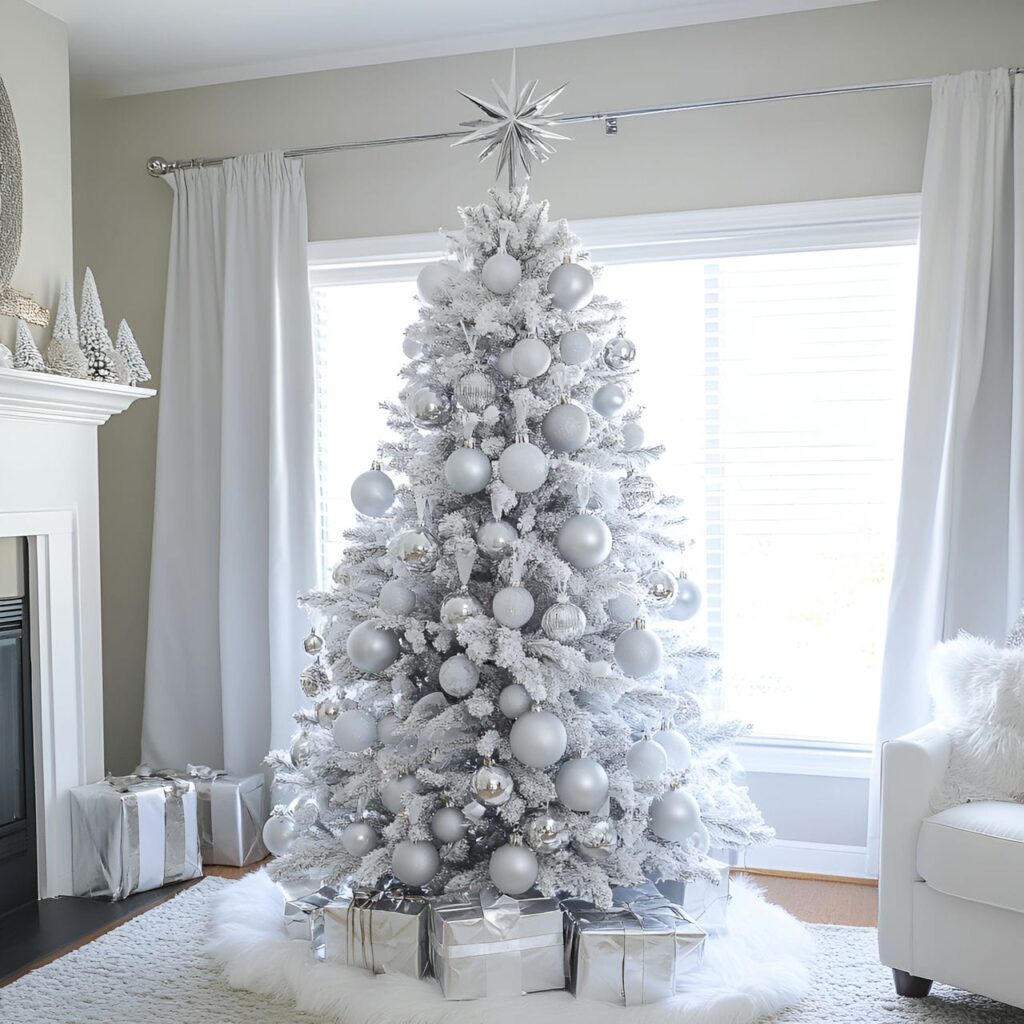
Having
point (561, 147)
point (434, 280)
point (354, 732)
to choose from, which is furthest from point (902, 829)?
point (561, 147)

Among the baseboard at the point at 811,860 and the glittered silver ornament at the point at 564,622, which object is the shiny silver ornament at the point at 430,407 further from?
the baseboard at the point at 811,860

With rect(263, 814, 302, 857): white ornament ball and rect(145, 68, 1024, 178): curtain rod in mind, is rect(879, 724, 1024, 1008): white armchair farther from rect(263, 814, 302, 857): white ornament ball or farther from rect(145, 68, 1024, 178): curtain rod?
rect(145, 68, 1024, 178): curtain rod

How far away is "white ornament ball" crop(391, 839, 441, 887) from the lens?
2484 mm

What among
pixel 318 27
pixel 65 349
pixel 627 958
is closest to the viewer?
pixel 627 958

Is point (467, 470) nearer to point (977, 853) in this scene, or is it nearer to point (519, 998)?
point (519, 998)

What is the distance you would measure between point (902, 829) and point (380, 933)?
4.06 feet

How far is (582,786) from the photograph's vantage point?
7.95ft

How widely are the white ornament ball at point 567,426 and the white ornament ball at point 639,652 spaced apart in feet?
1.57

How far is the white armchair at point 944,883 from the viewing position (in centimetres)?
221

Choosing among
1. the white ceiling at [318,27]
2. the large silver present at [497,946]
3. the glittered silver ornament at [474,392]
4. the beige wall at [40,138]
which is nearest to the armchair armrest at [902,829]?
the large silver present at [497,946]

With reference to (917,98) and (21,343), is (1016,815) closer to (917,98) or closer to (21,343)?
(917,98)

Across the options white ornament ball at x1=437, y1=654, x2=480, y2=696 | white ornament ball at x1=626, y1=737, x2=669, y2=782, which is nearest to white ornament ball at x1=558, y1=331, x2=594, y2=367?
white ornament ball at x1=437, y1=654, x2=480, y2=696

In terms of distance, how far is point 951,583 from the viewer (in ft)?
10.2

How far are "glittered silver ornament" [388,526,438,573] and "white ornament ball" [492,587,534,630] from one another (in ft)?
0.68
